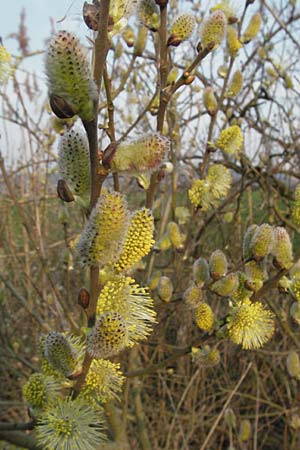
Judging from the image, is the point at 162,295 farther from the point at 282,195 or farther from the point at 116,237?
the point at 282,195

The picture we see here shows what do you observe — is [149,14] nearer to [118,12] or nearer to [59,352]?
[118,12]

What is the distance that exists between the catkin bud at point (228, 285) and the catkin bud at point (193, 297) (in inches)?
1.5

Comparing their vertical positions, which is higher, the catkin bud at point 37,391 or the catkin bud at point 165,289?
the catkin bud at point 165,289

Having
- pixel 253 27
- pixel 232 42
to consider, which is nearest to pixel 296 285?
pixel 232 42

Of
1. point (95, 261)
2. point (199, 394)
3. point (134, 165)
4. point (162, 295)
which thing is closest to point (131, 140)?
point (134, 165)

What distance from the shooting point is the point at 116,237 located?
553 mm

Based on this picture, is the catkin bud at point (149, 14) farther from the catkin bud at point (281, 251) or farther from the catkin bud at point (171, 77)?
the catkin bud at point (281, 251)

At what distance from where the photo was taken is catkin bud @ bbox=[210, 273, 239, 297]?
90 cm

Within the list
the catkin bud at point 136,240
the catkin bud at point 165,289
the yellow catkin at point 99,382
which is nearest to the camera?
the catkin bud at point 136,240

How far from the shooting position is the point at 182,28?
0.88 m

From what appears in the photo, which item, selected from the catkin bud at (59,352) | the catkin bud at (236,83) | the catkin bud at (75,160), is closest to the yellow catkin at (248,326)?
the catkin bud at (59,352)

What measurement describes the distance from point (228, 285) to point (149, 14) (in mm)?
566

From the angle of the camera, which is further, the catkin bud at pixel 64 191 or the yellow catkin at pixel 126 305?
the yellow catkin at pixel 126 305

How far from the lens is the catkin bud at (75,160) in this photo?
1.85ft
